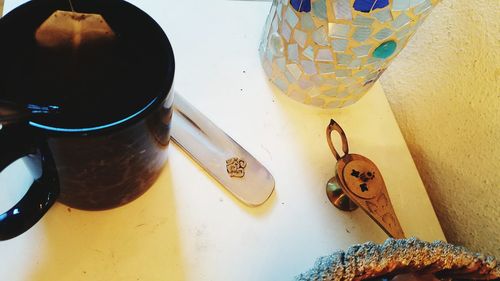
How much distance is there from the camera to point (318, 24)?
0.35 metres

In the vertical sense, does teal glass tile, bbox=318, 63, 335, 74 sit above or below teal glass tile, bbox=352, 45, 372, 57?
below

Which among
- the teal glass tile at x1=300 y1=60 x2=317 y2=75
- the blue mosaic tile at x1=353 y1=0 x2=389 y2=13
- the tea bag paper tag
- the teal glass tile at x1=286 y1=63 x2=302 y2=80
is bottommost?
the teal glass tile at x1=286 y1=63 x2=302 y2=80

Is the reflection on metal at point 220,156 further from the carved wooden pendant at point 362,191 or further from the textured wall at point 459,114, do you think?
the textured wall at point 459,114

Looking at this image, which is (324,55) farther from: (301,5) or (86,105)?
(86,105)

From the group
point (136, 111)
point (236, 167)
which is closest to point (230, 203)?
point (236, 167)

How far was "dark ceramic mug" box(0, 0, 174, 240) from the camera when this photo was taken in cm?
23

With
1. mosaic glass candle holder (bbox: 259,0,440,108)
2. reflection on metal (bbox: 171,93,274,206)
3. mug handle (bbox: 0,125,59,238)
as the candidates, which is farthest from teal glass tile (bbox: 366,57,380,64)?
mug handle (bbox: 0,125,59,238)

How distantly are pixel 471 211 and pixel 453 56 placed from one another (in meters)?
0.15

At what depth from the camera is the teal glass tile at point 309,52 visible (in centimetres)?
37

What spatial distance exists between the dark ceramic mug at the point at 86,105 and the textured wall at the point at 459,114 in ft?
0.90

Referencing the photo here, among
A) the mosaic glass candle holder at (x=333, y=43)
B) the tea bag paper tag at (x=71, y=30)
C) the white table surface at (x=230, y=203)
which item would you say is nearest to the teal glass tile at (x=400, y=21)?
the mosaic glass candle holder at (x=333, y=43)

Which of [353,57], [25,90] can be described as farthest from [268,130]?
[25,90]

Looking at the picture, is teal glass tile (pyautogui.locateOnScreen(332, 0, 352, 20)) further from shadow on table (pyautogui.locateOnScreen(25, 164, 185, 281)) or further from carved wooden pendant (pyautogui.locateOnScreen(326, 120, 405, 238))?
shadow on table (pyautogui.locateOnScreen(25, 164, 185, 281))

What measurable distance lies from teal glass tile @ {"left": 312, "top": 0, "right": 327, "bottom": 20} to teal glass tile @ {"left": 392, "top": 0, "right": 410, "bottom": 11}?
0.18ft
